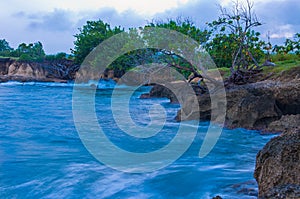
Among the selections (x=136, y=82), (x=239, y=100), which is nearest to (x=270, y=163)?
(x=239, y=100)

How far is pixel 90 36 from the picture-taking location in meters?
39.5

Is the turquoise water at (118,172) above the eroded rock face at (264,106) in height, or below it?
below

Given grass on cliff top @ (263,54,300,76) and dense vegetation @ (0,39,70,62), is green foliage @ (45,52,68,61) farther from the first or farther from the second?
grass on cliff top @ (263,54,300,76)

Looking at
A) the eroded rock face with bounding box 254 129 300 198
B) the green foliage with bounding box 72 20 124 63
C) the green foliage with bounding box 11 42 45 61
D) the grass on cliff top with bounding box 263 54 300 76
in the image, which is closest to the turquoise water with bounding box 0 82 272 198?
the eroded rock face with bounding box 254 129 300 198

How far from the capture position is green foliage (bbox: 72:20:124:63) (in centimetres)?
3934

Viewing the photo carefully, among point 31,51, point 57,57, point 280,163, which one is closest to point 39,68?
point 57,57

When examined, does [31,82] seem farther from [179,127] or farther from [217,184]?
[217,184]

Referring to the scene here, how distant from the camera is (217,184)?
4.27 meters

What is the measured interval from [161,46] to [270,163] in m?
10.4

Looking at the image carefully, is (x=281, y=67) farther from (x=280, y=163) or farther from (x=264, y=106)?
(x=280, y=163)

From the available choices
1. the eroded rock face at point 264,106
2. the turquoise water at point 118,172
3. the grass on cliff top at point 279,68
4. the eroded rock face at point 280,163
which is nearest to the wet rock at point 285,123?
the eroded rock face at point 264,106

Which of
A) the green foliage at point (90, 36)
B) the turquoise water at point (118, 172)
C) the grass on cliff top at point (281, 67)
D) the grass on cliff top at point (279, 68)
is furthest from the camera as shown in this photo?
the green foliage at point (90, 36)

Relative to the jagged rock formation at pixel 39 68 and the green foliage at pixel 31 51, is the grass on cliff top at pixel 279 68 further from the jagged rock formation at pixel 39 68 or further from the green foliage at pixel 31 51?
the green foliage at pixel 31 51

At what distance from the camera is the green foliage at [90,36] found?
3934cm
